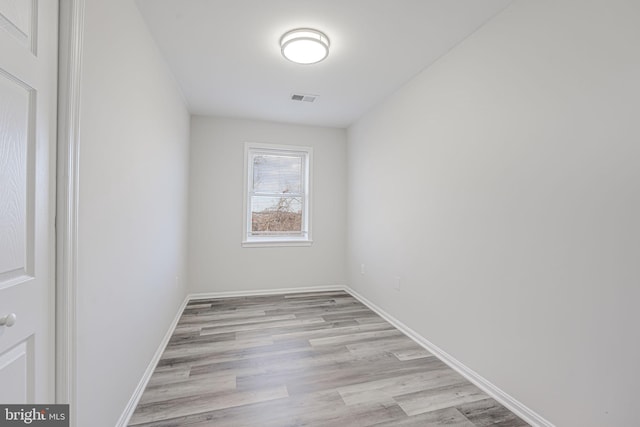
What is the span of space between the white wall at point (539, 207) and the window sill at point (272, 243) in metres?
1.89

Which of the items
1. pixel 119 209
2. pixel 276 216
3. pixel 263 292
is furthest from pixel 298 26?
pixel 263 292

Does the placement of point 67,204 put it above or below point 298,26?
below

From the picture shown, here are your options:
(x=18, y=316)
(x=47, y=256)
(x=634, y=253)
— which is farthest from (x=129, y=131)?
(x=634, y=253)

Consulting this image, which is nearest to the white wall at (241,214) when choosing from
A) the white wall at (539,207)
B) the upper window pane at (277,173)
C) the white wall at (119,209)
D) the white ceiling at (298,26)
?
the upper window pane at (277,173)

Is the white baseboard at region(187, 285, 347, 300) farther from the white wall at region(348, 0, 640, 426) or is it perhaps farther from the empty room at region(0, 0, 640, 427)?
the white wall at region(348, 0, 640, 426)

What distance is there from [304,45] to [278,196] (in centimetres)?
239

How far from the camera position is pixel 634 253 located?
124 centimetres

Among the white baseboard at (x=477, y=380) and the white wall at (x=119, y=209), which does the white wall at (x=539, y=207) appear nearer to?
the white baseboard at (x=477, y=380)

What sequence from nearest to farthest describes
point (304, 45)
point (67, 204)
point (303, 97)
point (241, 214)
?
point (67, 204) < point (304, 45) < point (303, 97) < point (241, 214)

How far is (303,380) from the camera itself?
2020 mm

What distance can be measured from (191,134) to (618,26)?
3.95 meters

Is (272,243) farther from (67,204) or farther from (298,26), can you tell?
(67,204)

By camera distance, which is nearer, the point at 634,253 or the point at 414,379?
the point at 634,253

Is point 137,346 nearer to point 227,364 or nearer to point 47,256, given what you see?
point 227,364
